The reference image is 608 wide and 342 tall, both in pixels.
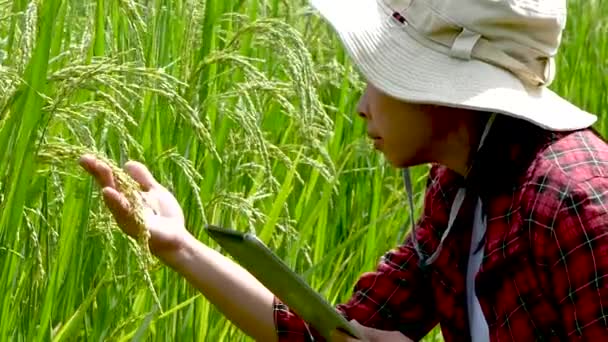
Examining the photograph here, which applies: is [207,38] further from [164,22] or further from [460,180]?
[460,180]

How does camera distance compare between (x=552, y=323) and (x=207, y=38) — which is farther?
(x=207, y=38)

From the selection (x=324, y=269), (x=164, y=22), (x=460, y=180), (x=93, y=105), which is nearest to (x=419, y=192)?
(x=324, y=269)

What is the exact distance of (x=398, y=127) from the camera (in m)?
2.61

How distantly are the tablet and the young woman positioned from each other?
8cm

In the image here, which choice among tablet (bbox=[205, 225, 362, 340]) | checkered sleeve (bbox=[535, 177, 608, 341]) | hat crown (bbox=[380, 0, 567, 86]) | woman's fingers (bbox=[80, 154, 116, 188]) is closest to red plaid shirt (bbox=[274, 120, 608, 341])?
checkered sleeve (bbox=[535, 177, 608, 341])

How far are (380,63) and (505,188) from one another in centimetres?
27

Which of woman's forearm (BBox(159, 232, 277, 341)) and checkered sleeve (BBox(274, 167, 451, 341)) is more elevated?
woman's forearm (BBox(159, 232, 277, 341))

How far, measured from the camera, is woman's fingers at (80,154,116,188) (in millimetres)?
2374

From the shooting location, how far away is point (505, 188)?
8.59ft

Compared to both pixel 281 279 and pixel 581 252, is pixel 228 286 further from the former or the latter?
pixel 581 252

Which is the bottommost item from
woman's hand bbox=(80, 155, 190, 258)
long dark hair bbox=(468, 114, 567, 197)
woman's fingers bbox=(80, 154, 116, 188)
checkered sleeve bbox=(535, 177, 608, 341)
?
checkered sleeve bbox=(535, 177, 608, 341)

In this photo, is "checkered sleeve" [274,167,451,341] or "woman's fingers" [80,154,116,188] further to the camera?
"checkered sleeve" [274,167,451,341]

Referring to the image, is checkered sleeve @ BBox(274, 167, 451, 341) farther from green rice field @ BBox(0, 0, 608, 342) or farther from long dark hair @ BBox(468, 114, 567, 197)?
long dark hair @ BBox(468, 114, 567, 197)

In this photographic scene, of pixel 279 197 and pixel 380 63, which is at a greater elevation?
pixel 380 63
